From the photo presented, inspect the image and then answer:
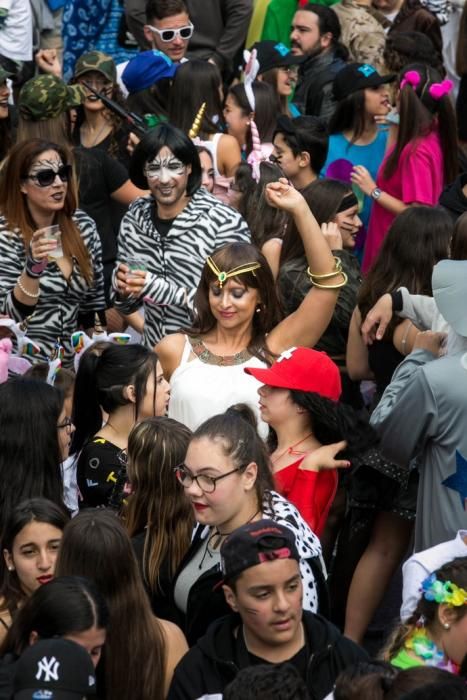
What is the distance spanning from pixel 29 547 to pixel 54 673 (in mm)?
1420

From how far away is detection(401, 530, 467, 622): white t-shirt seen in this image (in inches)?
179

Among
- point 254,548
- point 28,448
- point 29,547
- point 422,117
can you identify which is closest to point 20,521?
point 29,547

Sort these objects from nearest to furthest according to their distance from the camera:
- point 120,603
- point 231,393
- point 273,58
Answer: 1. point 120,603
2. point 231,393
3. point 273,58

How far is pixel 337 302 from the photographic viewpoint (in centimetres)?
655

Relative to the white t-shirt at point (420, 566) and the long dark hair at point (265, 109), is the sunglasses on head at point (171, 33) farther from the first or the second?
the white t-shirt at point (420, 566)

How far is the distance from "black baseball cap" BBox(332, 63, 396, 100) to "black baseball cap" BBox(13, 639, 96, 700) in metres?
6.08

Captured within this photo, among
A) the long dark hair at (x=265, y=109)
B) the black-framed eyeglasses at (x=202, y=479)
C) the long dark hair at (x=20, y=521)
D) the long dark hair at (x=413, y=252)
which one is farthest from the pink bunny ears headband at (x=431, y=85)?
the long dark hair at (x=20, y=521)

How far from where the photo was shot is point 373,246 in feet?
27.0

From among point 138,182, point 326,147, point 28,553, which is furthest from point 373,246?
point 28,553

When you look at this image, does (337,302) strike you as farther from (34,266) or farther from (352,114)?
(352,114)

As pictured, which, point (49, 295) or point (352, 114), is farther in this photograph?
point (352, 114)

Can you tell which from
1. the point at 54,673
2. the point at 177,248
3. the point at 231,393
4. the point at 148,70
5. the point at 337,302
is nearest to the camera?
the point at 54,673

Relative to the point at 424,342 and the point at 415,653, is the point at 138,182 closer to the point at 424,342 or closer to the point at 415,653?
the point at 424,342

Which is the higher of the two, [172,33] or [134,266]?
[172,33]
